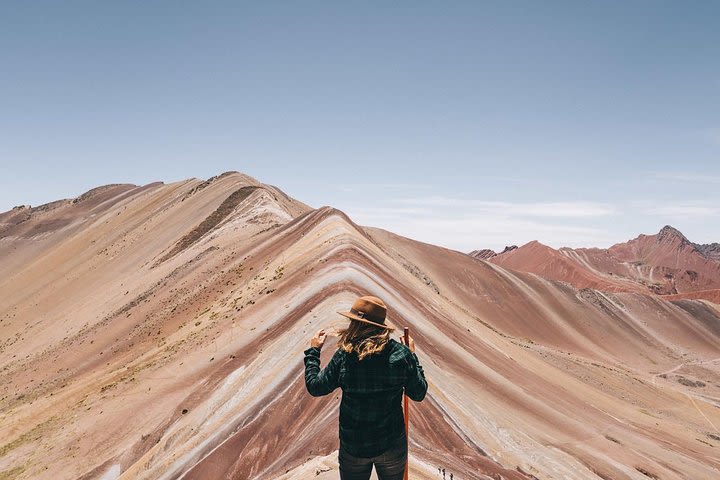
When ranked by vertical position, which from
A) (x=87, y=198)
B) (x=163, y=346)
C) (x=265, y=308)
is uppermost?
(x=87, y=198)

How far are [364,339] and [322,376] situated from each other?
62cm

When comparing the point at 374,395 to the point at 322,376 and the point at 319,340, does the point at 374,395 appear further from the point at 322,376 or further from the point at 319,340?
the point at 319,340

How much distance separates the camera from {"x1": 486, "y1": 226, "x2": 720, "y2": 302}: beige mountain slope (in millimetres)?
127500

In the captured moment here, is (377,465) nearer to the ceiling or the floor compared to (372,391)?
nearer to the floor

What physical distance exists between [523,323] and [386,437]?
200ft

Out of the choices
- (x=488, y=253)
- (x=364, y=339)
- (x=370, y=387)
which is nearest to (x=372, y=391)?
(x=370, y=387)

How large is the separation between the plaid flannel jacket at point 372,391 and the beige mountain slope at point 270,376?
10.8 ft

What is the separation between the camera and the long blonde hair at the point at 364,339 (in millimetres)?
4207

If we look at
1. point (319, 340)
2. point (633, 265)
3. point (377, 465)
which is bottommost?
point (633, 265)

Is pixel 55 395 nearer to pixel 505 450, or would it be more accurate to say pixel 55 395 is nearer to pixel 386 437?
pixel 505 450

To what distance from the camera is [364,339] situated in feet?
14.1

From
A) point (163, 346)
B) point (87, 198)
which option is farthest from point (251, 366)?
point (87, 198)

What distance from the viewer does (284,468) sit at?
30.6ft

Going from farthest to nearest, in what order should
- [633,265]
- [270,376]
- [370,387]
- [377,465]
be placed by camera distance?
1. [633,265]
2. [270,376]
3. [377,465]
4. [370,387]
